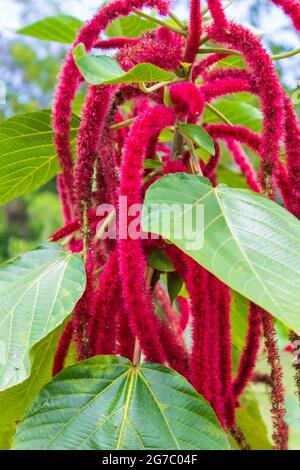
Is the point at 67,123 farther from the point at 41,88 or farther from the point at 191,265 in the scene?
the point at 41,88

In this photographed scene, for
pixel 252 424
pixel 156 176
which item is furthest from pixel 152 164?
pixel 252 424

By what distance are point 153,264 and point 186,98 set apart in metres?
0.19

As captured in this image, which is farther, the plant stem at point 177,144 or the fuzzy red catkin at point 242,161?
the fuzzy red catkin at point 242,161

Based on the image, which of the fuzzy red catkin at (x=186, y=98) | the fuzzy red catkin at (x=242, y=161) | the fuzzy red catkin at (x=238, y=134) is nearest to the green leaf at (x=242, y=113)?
the fuzzy red catkin at (x=242, y=161)

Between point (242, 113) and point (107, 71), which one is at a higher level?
point (242, 113)

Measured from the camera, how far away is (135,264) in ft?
2.04

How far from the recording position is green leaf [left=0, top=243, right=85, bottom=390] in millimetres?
625

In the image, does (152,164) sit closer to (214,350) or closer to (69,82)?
(69,82)

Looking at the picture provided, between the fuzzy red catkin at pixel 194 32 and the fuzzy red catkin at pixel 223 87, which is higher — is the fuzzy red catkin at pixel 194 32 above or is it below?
above

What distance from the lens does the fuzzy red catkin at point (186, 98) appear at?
0.71 meters

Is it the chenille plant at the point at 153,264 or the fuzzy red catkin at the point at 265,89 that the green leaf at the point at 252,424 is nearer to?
the chenille plant at the point at 153,264

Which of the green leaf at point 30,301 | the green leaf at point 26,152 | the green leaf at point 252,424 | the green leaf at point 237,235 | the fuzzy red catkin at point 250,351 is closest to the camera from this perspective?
the green leaf at point 237,235

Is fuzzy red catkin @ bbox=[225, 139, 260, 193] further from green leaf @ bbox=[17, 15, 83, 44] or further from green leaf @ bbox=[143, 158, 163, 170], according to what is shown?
green leaf @ bbox=[17, 15, 83, 44]

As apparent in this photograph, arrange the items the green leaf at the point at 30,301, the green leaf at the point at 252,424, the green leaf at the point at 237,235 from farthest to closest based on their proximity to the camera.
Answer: the green leaf at the point at 252,424, the green leaf at the point at 30,301, the green leaf at the point at 237,235
